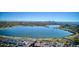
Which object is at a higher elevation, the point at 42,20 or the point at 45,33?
the point at 42,20
